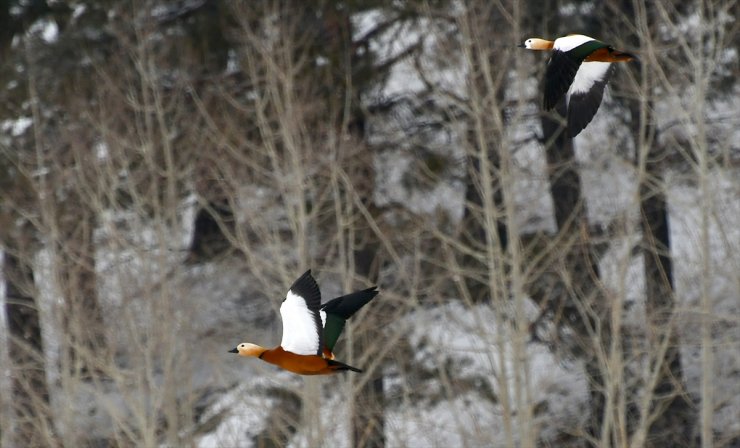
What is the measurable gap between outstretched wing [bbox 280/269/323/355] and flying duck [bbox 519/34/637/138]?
4.57ft

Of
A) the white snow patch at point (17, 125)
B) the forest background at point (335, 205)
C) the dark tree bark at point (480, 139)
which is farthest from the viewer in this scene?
the white snow patch at point (17, 125)

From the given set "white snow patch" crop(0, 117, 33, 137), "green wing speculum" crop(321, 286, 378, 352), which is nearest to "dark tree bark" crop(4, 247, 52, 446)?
"white snow patch" crop(0, 117, 33, 137)

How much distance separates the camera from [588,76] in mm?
8234

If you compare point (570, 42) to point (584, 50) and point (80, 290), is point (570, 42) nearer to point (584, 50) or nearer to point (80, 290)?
point (584, 50)

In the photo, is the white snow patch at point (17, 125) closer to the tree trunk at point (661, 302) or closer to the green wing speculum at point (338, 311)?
the tree trunk at point (661, 302)

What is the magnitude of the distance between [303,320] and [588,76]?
2.38 m

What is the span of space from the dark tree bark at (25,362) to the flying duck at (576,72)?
24.9ft

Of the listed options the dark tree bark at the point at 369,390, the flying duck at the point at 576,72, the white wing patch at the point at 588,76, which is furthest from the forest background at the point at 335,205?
the flying duck at the point at 576,72

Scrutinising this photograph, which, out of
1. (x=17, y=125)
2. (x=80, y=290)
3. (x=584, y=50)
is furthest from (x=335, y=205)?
(x=584, y=50)

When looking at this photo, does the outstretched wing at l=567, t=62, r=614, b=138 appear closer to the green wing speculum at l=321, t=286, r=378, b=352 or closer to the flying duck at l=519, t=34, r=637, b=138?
the flying duck at l=519, t=34, r=637, b=138

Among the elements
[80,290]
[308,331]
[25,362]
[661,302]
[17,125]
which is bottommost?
[25,362]

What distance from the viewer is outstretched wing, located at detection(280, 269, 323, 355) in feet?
21.3

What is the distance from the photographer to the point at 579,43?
23.6ft

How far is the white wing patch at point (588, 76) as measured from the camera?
26.5 feet
